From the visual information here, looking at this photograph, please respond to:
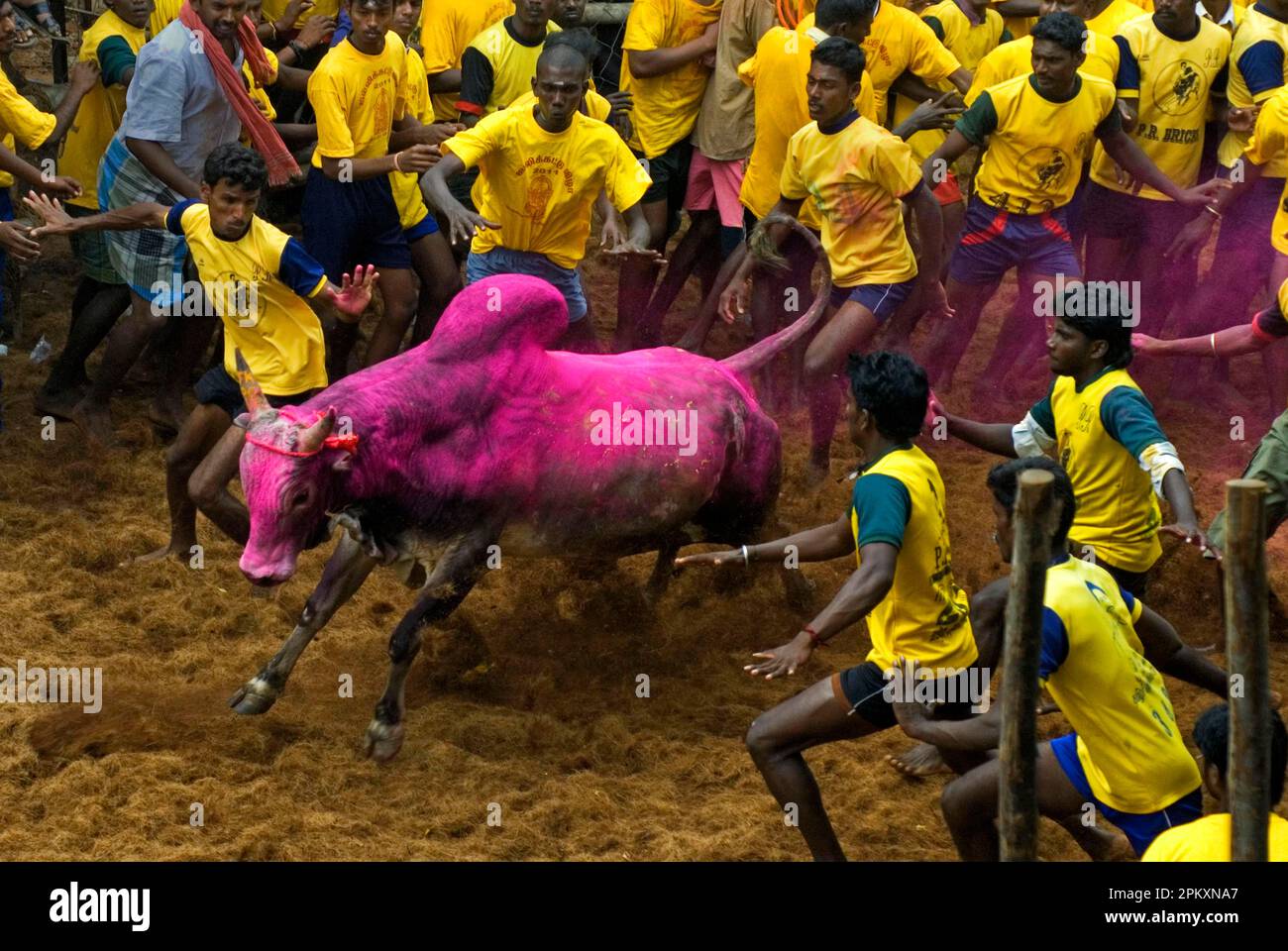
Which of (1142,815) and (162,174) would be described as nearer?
(1142,815)

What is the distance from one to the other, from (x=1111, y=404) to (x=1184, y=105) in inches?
151

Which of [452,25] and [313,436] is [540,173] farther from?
[313,436]

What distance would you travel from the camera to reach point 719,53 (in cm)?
991

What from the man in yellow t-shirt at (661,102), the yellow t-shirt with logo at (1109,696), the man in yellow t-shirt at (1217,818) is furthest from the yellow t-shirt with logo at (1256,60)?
the man in yellow t-shirt at (1217,818)

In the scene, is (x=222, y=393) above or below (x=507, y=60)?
below

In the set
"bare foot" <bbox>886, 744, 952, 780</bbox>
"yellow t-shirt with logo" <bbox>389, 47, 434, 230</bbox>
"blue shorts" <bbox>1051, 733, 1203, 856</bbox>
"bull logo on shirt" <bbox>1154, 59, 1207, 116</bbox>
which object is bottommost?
"blue shorts" <bbox>1051, 733, 1203, 856</bbox>

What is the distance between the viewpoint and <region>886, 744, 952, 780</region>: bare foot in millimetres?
6617

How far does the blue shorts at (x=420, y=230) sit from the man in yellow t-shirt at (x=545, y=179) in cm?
62

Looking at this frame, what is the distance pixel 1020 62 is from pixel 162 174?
4.41 m

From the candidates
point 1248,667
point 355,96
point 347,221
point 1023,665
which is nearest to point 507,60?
point 355,96

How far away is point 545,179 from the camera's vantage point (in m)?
8.25

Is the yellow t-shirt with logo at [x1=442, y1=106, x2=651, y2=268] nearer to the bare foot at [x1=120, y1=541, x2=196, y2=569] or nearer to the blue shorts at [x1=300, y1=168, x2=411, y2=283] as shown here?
the blue shorts at [x1=300, y1=168, x2=411, y2=283]

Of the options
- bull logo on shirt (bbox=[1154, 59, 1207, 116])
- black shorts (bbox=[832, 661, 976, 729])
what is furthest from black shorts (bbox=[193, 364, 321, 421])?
bull logo on shirt (bbox=[1154, 59, 1207, 116])

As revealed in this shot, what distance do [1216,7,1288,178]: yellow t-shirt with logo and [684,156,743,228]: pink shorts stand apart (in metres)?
2.62
